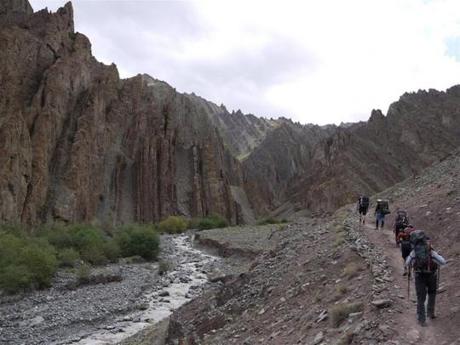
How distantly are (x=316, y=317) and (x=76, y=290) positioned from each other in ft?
96.6

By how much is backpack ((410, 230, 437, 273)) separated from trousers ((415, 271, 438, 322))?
0.10 metres

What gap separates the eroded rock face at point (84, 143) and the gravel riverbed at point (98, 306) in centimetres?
4219

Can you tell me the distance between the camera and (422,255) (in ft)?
31.6

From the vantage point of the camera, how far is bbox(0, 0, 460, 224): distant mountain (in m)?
88.4

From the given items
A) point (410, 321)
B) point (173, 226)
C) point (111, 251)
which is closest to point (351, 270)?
point (410, 321)

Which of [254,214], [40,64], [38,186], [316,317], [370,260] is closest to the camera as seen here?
[316,317]

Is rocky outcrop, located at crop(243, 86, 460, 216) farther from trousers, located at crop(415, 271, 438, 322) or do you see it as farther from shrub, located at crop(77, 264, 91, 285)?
trousers, located at crop(415, 271, 438, 322)

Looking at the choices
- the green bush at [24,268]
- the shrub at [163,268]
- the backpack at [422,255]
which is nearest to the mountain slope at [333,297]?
the backpack at [422,255]

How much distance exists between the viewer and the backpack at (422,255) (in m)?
9.55

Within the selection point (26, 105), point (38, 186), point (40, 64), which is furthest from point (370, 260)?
point (40, 64)

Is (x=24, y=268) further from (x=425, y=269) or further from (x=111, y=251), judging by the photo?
(x=425, y=269)

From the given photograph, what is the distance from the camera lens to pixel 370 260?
1423 cm

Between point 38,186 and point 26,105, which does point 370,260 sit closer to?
point 38,186

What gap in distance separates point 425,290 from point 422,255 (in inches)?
25.8
